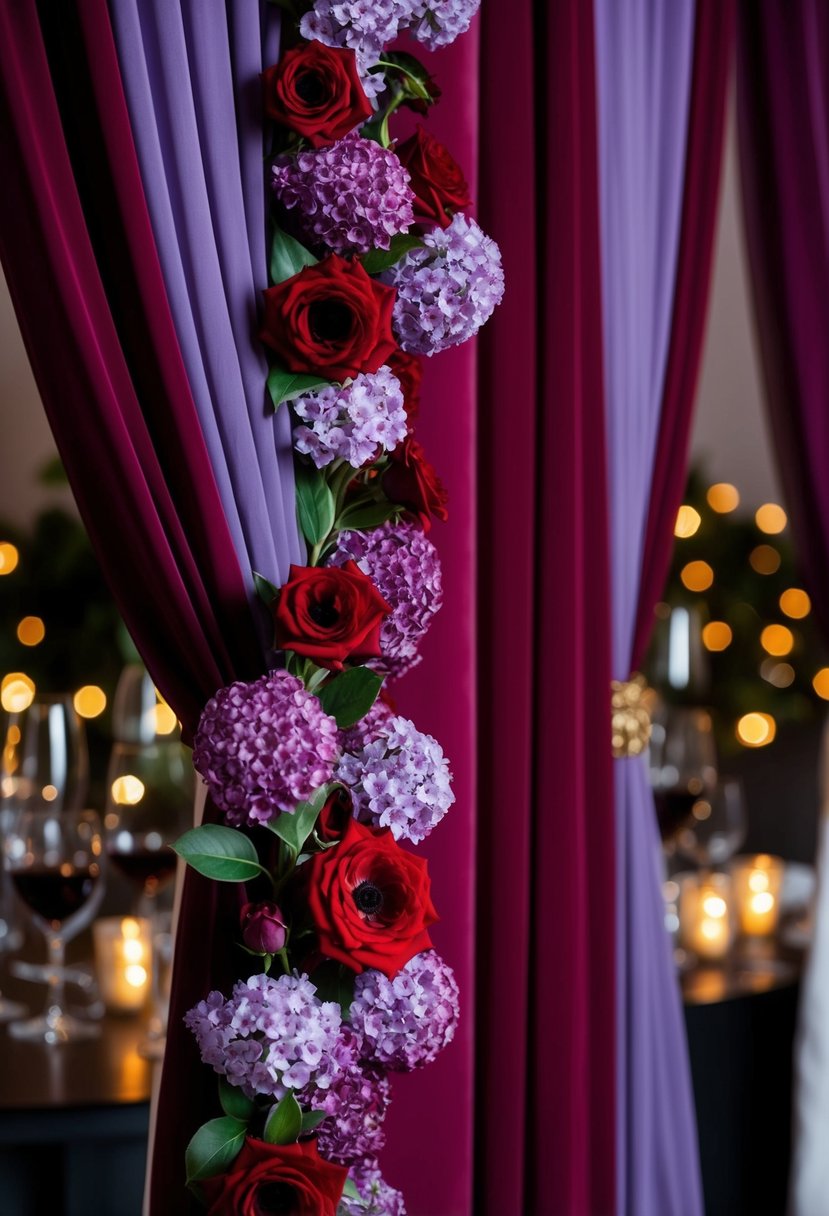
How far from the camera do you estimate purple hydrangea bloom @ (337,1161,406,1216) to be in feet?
3.70

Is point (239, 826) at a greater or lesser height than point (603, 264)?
lesser

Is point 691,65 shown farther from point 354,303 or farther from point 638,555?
point 354,303

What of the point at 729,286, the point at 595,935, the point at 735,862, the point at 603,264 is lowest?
the point at 595,935

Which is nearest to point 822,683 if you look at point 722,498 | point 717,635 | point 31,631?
point 717,635

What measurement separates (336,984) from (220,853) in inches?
6.2

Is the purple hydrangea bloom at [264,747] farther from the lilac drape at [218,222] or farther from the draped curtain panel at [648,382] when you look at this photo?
the draped curtain panel at [648,382]

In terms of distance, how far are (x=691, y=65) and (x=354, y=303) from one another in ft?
2.86

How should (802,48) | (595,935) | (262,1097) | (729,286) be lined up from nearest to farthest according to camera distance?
(262,1097) < (595,935) < (802,48) < (729,286)

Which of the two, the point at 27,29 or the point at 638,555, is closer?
the point at 27,29

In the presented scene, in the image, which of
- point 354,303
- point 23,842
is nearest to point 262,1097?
point 23,842

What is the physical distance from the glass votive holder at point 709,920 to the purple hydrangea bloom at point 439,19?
1137 millimetres

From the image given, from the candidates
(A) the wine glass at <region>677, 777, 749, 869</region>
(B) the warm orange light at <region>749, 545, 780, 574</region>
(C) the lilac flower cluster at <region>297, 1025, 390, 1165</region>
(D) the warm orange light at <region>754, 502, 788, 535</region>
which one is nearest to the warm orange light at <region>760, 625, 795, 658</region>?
(B) the warm orange light at <region>749, 545, 780, 574</region>

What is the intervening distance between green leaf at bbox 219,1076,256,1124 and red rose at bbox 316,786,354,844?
207 mm

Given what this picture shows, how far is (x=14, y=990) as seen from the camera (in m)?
1.60
